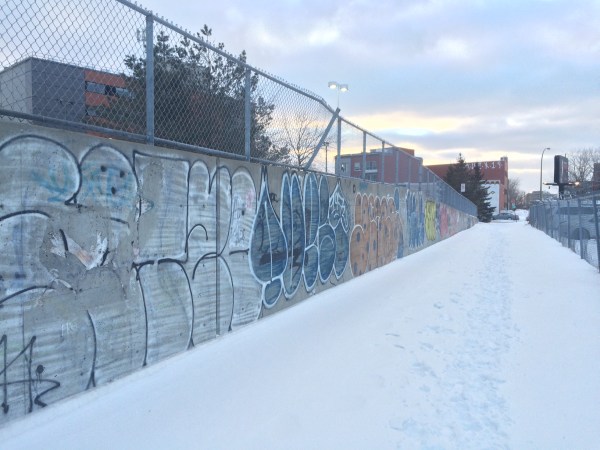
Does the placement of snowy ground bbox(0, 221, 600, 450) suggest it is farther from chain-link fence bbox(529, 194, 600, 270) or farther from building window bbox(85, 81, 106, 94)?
chain-link fence bbox(529, 194, 600, 270)

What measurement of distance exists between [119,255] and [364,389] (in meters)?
2.15

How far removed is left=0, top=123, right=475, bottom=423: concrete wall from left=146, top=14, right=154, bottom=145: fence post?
170 mm

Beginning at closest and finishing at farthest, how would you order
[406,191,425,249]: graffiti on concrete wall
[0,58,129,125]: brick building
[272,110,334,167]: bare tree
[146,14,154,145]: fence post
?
[0,58,129,125]: brick building < [146,14,154,145]: fence post < [272,110,334,167]: bare tree < [406,191,425,249]: graffiti on concrete wall

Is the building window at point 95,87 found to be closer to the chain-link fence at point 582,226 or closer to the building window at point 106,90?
the building window at point 106,90

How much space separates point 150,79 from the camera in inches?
148

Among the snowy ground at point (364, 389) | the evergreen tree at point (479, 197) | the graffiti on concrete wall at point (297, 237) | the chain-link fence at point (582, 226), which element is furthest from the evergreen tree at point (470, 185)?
the snowy ground at point (364, 389)

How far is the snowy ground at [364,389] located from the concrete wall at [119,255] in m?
0.25

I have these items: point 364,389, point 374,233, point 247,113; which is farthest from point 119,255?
point 374,233

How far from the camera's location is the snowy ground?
281 cm

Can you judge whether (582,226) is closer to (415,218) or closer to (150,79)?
(415,218)

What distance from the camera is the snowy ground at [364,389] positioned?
9.21 feet

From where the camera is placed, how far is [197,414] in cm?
306

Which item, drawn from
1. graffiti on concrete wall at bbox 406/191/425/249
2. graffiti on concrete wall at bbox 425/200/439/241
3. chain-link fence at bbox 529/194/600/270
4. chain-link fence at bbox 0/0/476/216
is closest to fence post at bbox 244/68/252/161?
chain-link fence at bbox 0/0/476/216

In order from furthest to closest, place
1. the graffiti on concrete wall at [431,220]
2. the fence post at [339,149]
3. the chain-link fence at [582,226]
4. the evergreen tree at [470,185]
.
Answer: the evergreen tree at [470,185] < the graffiti on concrete wall at [431,220] < the chain-link fence at [582,226] < the fence post at [339,149]
